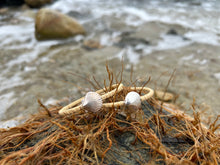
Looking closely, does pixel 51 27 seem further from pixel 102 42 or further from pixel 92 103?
pixel 92 103

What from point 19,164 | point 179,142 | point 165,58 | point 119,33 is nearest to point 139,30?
point 119,33

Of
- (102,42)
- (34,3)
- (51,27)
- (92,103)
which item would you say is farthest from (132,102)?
(34,3)

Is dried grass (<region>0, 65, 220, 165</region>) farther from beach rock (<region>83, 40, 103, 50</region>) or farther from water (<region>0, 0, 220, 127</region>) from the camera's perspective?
beach rock (<region>83, 40, 103, 50</region>)

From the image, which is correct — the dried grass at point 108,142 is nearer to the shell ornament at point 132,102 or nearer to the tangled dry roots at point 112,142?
the tangled dry roots at point 112,142

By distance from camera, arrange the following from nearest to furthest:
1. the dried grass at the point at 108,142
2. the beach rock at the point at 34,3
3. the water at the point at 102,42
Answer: the dried grass at the point at 108,142
the water at the point at 102,42
the beach rock at the point at 34,3

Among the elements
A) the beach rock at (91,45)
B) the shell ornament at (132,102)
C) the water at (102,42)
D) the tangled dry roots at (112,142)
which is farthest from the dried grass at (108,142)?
the beach rock at (91,45)
